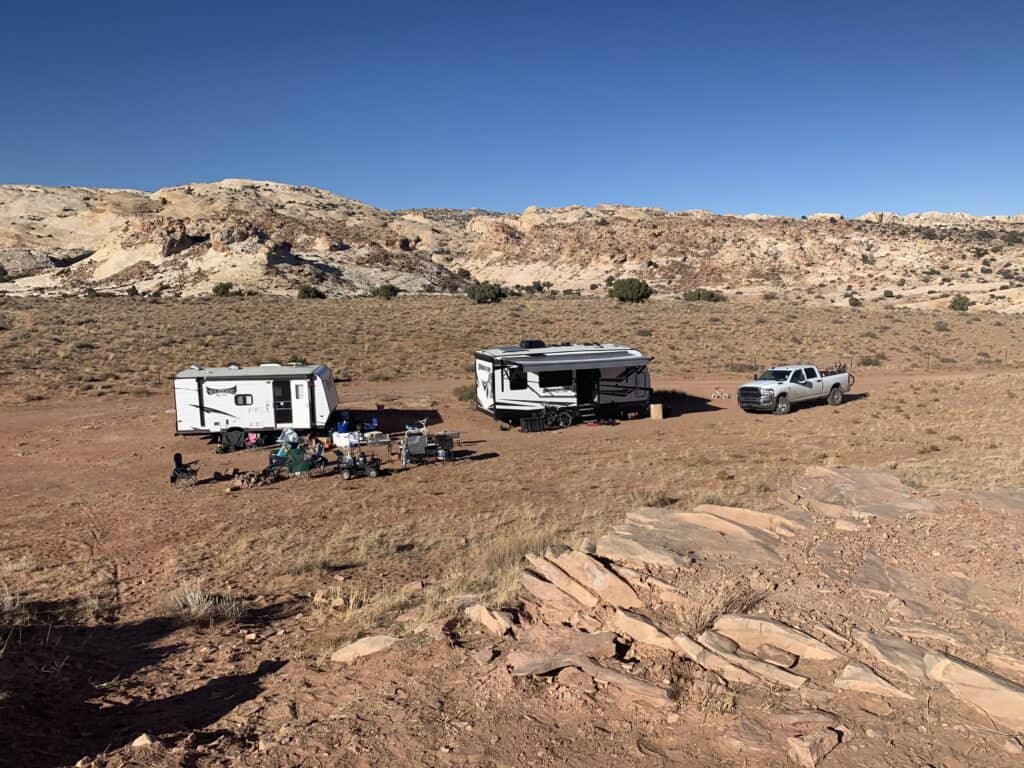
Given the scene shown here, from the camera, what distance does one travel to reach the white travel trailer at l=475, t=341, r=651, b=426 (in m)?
21.7

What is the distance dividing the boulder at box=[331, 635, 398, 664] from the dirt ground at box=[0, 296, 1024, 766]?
0.55 ft

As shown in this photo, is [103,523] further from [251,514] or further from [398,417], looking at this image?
[398,417]

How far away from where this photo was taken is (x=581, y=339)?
39.2 m

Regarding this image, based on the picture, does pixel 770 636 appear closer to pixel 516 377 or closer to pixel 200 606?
pixel 200 606

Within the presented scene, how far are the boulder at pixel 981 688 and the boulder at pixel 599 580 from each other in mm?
2560

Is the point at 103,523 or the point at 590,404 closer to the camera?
the point at 103,523

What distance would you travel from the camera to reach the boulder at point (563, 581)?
6.99m

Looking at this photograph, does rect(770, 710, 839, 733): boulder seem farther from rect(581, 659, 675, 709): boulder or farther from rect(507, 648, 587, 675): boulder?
rect(507, 648, 587, 675): boulder

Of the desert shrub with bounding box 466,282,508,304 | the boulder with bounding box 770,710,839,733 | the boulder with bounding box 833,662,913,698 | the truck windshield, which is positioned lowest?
the boulder with bounding box 770,710,839,733

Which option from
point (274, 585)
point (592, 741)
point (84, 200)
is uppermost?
point (84, 200)

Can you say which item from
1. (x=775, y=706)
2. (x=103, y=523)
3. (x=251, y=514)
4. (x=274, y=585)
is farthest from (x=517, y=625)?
(x=103, y=523)

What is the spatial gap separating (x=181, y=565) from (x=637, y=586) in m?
7.10

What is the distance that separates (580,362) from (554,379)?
1041 millimetres

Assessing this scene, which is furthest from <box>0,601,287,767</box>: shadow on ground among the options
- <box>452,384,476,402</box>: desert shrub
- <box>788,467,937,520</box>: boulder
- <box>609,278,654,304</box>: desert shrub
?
<box>609,278,654,304</box>: desert shrub
